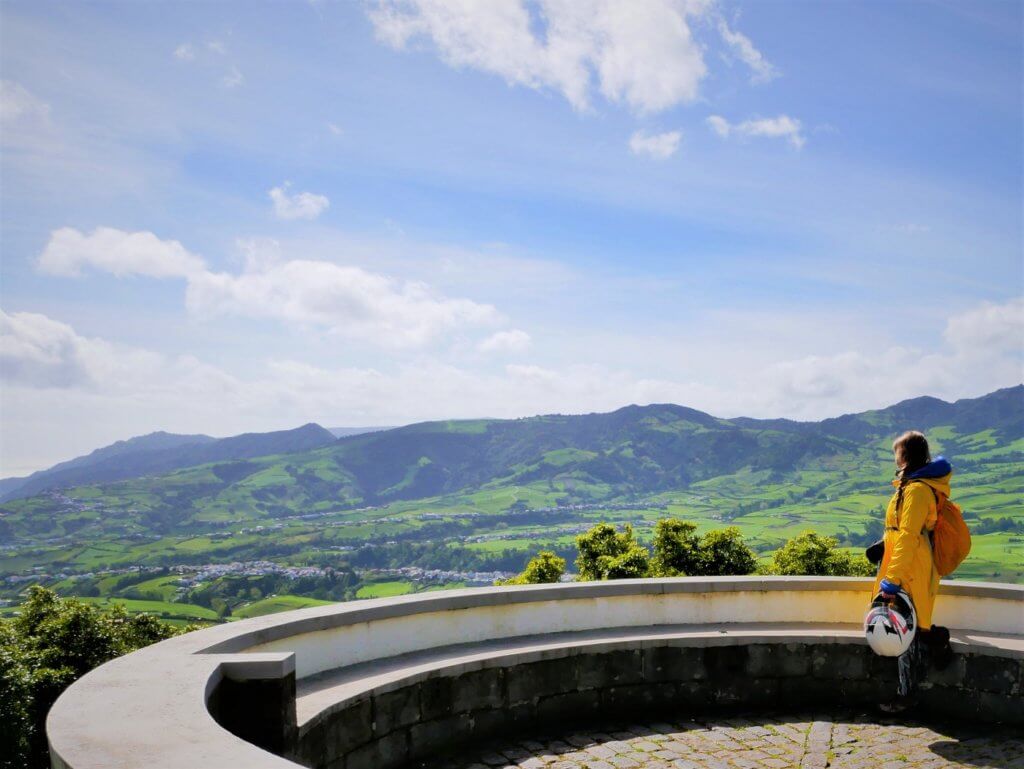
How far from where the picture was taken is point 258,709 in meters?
4.50

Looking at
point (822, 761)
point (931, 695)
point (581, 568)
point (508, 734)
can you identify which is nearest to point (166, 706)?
point (508, 734)

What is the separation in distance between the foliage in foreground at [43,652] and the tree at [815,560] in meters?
17.6

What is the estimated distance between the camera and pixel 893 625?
19.8 ft

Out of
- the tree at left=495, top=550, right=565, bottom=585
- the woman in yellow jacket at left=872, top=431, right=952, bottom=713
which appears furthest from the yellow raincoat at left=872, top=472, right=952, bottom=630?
the tree at left=495, top=550, right=565, bottom=585

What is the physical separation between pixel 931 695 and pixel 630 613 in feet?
7.74

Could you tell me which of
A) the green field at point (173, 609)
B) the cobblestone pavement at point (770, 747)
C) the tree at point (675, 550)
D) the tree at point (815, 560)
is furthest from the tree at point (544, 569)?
the green field at point (173, 609)

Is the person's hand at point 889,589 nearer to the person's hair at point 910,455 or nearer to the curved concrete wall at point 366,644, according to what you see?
the person's hair at point 910,455

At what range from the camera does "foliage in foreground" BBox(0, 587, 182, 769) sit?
43.8 feet

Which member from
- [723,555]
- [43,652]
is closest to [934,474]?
[723,555]

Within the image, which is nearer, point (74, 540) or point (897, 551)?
point (897, 551)

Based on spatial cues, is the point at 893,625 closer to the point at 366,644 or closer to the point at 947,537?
the point at 947,537

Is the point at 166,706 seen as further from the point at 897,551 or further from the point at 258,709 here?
the point at 897,551

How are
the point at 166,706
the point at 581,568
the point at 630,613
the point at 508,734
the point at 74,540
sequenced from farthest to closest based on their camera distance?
the point at 74,540, the point at 581,568, the point at 630,613, the point at 508,734, the point at 166,706

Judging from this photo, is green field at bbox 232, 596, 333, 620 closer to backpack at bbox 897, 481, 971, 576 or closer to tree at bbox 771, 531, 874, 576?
tree at bbox 771, 531, 874, 576
